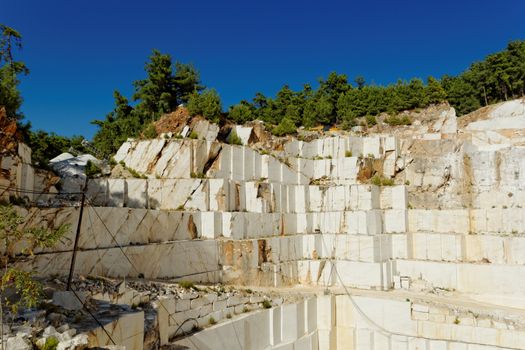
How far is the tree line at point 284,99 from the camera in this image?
23.7 metres

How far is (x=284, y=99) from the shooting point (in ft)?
119

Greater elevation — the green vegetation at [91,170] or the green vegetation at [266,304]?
the green vegetation at [91,170]

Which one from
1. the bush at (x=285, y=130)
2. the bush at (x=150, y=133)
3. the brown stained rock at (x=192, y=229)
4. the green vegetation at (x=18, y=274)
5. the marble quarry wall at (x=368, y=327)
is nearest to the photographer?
the green vegetation at (x=18, y=274)

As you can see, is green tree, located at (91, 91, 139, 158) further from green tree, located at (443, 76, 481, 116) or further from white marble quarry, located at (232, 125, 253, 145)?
green tree, located at (443, 76, 481, 116)

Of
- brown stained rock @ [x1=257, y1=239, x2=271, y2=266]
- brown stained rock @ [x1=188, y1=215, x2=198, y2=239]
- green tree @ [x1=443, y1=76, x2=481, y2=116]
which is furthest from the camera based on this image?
green tree @ [x1=443, y1=76, x2=481, y2=116]

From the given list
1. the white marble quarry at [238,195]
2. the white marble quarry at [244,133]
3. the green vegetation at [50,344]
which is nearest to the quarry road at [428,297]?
the white marble quarry at [238,195]

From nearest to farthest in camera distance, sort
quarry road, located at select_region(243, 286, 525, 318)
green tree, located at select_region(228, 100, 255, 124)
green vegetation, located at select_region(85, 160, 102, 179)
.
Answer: quarry road, located at select_region(243, 286, 525, 318) → green vegetation, located at select_region(85, 160, 102, 179) → green tree, located at select_region(228, 100, 255, 124)

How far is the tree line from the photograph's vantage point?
23.7 meters

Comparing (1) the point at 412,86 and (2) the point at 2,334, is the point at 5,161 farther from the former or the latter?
(1) the point at 412,86

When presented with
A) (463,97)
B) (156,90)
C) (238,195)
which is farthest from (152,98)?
(463,97)

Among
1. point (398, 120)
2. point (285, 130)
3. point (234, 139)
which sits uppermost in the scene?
point (398, 120)

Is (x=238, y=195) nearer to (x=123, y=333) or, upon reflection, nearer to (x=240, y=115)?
(x=240, y=115)

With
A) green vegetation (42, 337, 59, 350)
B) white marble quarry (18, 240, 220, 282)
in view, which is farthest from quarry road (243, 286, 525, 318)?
green vegetation (42, 337, 59, 350)

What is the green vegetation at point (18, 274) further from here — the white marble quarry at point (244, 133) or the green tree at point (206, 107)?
the white marble quarry at point (244, 133)
